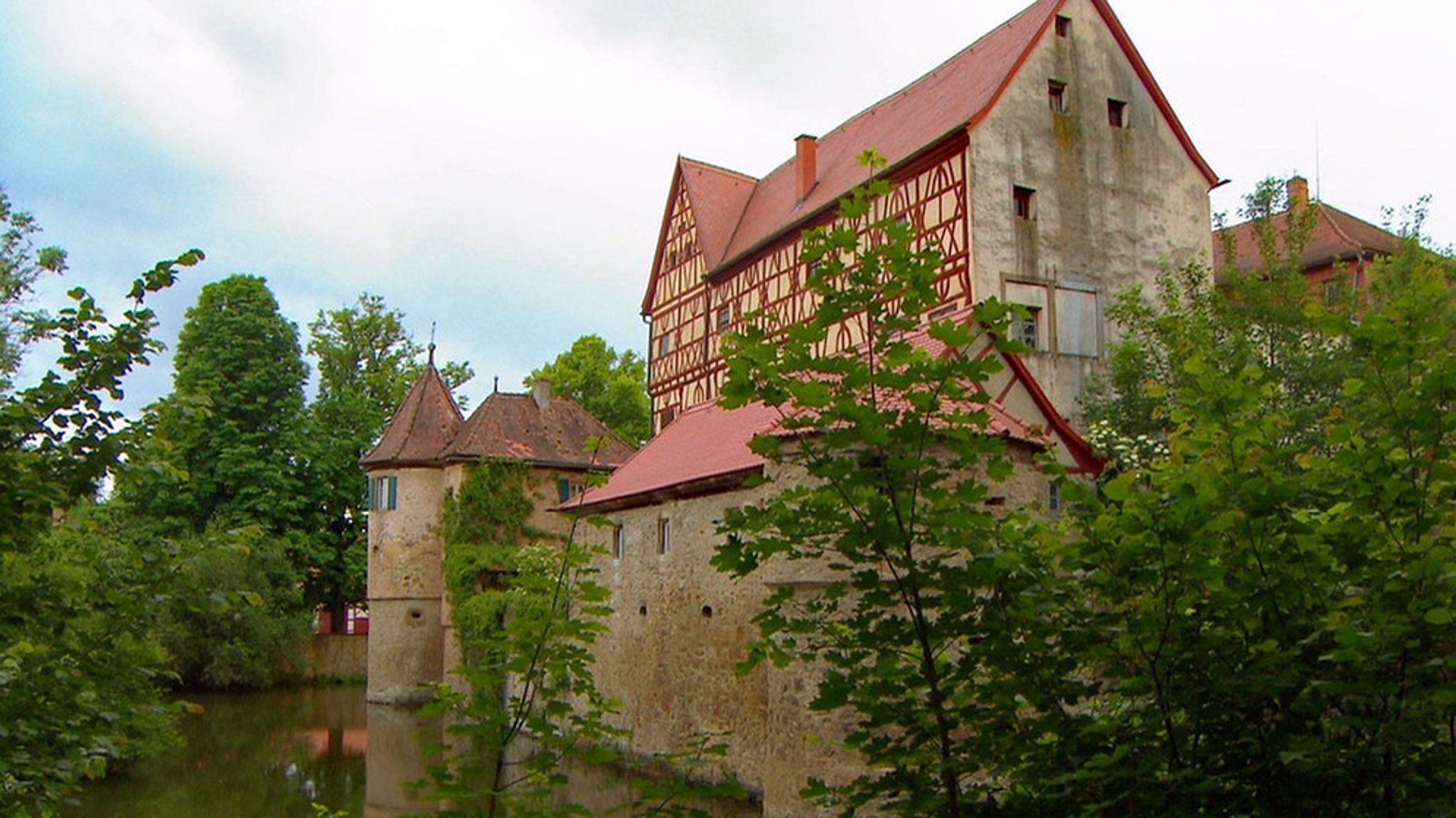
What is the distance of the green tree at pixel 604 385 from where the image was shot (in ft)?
140

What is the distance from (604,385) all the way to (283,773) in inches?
1011

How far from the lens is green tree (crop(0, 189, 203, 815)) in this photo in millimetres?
4508

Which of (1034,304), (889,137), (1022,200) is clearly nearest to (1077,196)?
(1022,200)

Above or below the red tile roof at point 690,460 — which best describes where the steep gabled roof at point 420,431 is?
above

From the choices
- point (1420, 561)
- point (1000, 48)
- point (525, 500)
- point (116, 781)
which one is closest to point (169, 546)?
point (1420, 561)

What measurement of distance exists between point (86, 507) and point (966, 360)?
11.7 feet

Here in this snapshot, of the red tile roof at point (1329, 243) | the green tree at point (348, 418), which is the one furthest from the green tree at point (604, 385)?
the red tile roof at point (1329, 243)

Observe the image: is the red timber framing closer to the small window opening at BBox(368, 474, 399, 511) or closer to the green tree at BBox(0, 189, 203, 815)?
the small window opening at BBox(368, 474, 399, 511)

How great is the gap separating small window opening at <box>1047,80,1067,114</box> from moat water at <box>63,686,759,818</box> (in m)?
13.0

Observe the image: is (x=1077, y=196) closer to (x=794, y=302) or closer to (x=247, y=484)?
(x=794, y=302)

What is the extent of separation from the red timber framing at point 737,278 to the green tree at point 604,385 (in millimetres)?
13040

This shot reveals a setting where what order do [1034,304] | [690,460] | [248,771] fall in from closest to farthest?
[690,460], [248,771], [1034,304]

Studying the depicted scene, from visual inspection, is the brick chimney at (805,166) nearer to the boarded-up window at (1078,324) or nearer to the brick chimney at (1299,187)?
the boarded-up window at (1078,324)

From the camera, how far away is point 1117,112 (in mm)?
21938
